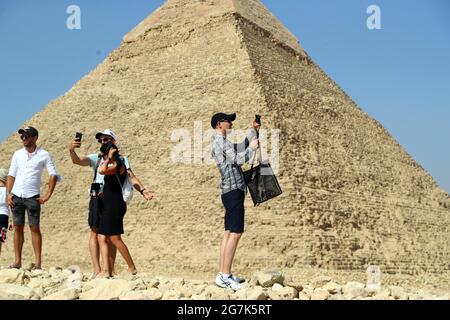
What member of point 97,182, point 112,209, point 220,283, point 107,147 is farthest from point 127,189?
point 220,283

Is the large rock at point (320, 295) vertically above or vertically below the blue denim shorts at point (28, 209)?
below

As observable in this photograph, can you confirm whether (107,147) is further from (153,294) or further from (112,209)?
(153,294)

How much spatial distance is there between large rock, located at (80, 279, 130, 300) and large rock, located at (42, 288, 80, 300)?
0.07 m

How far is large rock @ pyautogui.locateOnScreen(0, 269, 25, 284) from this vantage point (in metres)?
8.18

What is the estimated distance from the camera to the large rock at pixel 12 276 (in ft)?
26.8

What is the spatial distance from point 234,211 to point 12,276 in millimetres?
2725

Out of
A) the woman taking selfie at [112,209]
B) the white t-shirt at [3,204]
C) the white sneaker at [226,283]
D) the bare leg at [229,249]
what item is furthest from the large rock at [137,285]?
the white t-shirt at [3,204]

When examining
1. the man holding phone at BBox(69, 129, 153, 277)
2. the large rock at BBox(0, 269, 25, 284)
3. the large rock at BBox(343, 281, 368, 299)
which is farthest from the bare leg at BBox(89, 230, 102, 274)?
the large rock at BBox(343, 281, 368, 299)

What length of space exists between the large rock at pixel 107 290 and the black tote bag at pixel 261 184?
7.79ft

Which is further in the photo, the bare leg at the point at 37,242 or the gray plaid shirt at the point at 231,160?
the bare leg at the point at 37,242

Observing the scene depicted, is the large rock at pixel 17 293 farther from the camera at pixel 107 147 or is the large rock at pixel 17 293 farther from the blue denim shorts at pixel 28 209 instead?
the blue denim shorts at pixel 28 209

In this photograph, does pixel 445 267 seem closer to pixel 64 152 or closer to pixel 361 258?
pixel 361 258

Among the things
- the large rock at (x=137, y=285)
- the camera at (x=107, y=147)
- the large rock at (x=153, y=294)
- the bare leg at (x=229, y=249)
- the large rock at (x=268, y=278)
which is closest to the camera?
the large rock at (x=153, y=294)

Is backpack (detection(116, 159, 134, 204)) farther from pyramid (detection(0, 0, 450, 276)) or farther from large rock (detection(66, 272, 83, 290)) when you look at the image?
pyramid (detection(0, 0, 450, 276))
